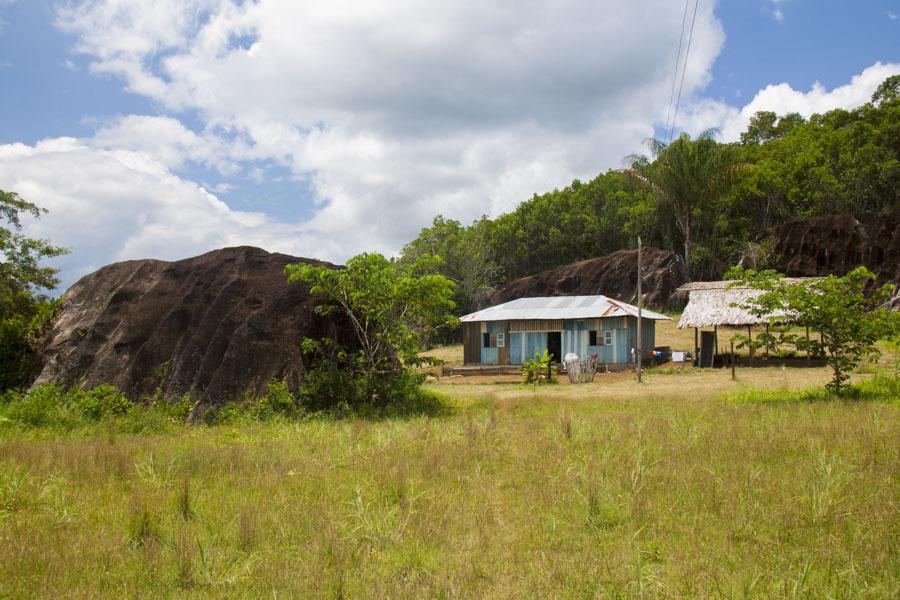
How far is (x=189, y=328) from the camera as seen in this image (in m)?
15.5

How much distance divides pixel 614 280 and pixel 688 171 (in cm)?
925

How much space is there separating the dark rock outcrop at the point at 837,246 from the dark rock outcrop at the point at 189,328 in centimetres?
3500

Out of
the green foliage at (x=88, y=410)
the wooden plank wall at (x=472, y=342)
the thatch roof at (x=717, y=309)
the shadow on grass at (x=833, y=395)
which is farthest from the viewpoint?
the wooden plank wall at (x=472, y=342)

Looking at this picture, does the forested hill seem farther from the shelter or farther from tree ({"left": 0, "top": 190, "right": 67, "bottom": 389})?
tree ({"left": 0, "top": 190, "right": 67, "bottom": 389})

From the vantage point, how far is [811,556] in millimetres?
4590

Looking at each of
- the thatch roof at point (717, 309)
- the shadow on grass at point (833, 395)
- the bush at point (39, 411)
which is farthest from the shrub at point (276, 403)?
the thatch roof at point (717, 309)

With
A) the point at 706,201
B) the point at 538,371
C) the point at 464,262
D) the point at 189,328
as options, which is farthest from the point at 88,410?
the point at 706,201

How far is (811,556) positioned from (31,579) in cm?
554

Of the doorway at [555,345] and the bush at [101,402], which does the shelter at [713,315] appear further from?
the bush at [101,402]

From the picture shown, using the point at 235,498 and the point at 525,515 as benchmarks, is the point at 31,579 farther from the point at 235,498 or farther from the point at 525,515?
the point at 525,515

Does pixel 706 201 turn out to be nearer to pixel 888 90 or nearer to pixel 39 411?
pixel 888 90

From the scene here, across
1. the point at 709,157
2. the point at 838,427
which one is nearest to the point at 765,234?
the point at 709,157

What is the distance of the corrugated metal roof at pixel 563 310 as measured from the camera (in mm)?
30109

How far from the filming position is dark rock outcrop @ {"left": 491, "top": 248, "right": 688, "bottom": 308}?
44.7 metres
